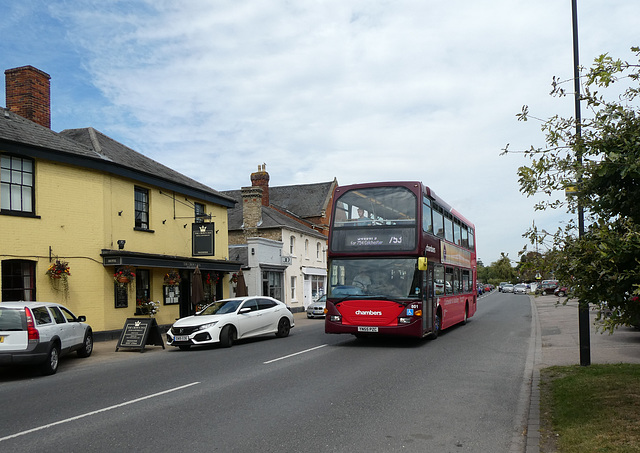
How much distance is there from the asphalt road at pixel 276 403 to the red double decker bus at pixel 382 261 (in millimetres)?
917

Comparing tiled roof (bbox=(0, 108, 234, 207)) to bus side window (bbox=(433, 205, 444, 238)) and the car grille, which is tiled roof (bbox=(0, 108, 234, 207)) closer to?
the car grille

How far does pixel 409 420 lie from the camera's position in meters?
7.17

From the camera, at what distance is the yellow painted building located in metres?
17.9

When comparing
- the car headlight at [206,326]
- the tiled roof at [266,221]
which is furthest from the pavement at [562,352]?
the tiled roof at [266,221]

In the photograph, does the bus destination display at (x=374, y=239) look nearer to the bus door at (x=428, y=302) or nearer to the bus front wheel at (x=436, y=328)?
the bus door at (x=428, y=302)

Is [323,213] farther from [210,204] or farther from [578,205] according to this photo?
[578,205]

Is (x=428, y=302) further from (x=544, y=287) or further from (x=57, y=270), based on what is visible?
(x=544, y=287)

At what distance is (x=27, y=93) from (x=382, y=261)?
15.8m

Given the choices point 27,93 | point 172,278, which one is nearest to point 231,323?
point 172,278

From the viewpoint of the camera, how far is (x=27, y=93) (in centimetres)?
2203

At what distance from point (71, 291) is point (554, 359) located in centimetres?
1491

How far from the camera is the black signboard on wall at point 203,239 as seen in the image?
24094 mm

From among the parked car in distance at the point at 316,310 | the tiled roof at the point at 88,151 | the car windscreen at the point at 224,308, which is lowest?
the parked car in distance at the point at 316,310

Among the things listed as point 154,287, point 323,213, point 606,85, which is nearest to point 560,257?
point 606,85
